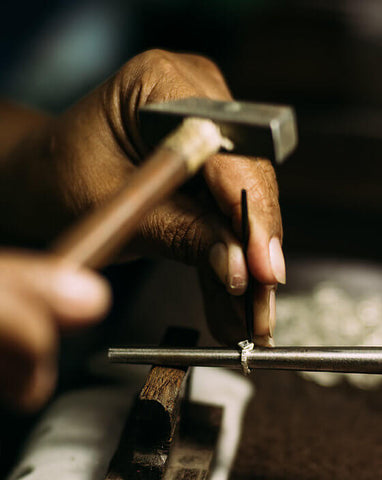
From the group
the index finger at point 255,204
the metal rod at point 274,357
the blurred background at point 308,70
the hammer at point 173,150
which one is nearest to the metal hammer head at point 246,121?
the hammer at point 173,150

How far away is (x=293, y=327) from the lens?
1.13 m

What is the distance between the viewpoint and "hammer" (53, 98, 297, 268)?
0.37m

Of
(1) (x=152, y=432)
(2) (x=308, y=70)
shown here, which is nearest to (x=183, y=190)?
(1) (x=152, y=432)

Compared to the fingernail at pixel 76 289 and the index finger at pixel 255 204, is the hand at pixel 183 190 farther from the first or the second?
the fingernail at pixel 76 289

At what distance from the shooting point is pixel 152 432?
23.0 inches

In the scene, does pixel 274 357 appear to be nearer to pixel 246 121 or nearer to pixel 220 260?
pixel 220 260

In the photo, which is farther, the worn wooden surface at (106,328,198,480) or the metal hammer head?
the worn wooden surface at (106,328,198,480)

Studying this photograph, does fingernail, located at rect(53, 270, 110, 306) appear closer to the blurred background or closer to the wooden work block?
the wooden work block

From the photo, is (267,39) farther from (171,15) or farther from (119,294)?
(119,294)

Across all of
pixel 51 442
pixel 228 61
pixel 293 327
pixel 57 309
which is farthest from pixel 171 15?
pixel 57 309

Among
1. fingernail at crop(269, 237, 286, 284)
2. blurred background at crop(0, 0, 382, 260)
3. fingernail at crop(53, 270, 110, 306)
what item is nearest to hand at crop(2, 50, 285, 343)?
fingernail at crop(269, 237, 286, 284)

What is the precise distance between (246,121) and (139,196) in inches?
5.1

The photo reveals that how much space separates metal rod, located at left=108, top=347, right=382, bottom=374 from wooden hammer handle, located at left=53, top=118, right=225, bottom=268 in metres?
0.23

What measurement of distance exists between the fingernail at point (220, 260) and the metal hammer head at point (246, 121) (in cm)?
16
